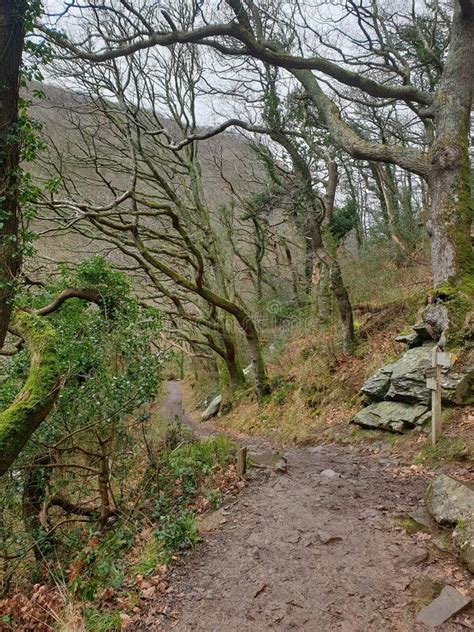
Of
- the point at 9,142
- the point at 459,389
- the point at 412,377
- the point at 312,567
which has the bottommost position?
the point at 312,567

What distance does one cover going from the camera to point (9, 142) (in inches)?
186

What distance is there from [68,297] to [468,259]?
6.46 metres

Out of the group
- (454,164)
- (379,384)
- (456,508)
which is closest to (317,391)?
(379,384)

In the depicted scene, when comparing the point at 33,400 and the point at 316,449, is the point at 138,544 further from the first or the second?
the point at 316,449

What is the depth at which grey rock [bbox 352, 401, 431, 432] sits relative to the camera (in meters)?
5.74

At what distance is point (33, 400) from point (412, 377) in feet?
17.1

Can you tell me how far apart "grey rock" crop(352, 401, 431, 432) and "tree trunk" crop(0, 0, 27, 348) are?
5.54 metres

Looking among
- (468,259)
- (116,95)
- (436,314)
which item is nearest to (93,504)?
(436,314)

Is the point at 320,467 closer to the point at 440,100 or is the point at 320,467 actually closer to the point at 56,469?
the point at 56,469

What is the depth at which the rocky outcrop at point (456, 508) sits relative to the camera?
3021 mm

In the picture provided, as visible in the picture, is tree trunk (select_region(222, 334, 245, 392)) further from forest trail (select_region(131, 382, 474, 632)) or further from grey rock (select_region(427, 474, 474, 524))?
grey rock (select_region(427, 474, 474, 524))

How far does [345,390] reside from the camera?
8.12 m

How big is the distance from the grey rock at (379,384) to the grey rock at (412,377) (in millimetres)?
170

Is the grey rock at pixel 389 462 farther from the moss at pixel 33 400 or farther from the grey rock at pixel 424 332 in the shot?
the moss at pixel 33 400
